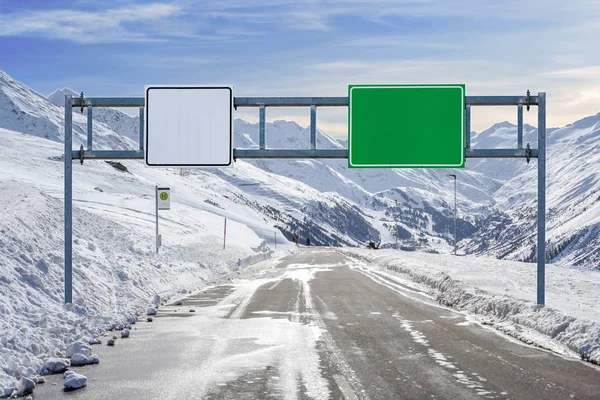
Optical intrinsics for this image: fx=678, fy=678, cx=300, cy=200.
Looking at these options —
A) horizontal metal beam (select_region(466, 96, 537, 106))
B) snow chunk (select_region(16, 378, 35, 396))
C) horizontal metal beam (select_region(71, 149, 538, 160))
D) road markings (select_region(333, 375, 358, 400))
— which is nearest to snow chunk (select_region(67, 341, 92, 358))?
snow chunk (select_region(16, 378, 35, 396))

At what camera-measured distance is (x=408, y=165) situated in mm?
17297

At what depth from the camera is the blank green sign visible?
57.4 feet

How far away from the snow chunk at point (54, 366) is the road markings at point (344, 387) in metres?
3.94

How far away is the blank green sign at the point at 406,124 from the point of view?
17.5 metres

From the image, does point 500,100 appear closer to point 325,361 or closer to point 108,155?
point 325,361

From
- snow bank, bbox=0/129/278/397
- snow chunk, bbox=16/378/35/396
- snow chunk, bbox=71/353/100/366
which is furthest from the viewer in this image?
snow bank, bbox=0/129/278/397

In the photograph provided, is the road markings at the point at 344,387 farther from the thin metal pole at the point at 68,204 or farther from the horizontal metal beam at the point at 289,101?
the horizontal metal beam at the point at 289,101

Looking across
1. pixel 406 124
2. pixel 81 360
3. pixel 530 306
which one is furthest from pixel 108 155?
pixel 530 306

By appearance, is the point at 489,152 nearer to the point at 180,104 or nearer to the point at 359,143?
the point at 359,143

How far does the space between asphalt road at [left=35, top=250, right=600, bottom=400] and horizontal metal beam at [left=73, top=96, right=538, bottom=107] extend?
5.33m

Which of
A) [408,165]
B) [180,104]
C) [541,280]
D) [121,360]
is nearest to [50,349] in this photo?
[121,360]

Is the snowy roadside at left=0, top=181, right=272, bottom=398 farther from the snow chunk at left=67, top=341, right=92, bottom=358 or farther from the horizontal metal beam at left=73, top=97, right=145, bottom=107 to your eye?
the horizontal metal beam at left=73, top=97, right=145, bottom=107

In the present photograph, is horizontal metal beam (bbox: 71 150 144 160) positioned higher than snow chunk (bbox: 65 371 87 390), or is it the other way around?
horizontal metal beam (bbox: 71 150 144 160)

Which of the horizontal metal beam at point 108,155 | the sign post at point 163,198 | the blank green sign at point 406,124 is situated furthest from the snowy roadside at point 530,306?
the sign post at point 163,198
